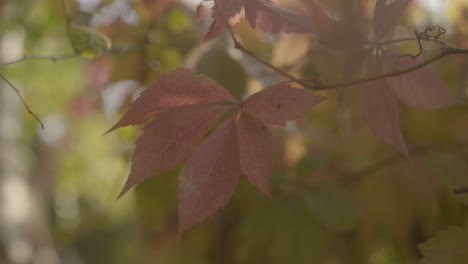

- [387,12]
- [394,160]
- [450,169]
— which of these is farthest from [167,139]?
[394,160]

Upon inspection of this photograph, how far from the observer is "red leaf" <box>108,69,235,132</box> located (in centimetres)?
43

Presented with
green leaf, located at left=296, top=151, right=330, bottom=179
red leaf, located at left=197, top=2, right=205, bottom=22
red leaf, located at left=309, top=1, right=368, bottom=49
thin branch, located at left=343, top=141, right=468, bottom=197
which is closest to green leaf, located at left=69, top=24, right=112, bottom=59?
red leaf, located at left=197, top=2, right=205, bottom=22

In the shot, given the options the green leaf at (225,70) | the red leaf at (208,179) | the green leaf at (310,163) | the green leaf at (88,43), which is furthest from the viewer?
the green leaf at (310,163)

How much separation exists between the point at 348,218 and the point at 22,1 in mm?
1095

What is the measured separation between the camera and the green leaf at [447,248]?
45 cm

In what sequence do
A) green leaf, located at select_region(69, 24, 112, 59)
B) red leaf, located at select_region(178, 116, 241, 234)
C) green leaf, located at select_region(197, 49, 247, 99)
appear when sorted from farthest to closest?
1. green leaf, located at select_region(197, 49, 247, 99)
2. green leaf, located at select_region(69, 24, 112, 59)
3. red leaf, located at select_region(178, 116, 241, 234)

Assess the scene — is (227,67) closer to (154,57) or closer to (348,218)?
(154,57)

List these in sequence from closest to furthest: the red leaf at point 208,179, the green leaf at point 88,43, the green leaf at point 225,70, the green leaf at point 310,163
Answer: the red leaf at point 208,179 < the green leaf at point 88,43 < the green leaf at point 225,70 < the green leaf at point 310,163

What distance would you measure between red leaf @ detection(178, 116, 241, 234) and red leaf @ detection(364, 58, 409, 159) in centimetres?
15

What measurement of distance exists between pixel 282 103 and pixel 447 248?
22 cm

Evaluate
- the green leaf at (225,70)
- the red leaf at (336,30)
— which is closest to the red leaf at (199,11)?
the red leaf at (336,30)

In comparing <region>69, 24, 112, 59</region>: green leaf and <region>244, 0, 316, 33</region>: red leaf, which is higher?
<region>244, 0, 316, 33</region>: red leaf

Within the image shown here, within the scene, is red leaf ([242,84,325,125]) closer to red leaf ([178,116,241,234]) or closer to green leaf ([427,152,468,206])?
red leaf ([178,116,241,234])

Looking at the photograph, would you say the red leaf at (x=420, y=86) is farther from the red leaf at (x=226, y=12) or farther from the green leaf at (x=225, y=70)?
the green leaf at (x=225, y=70)
